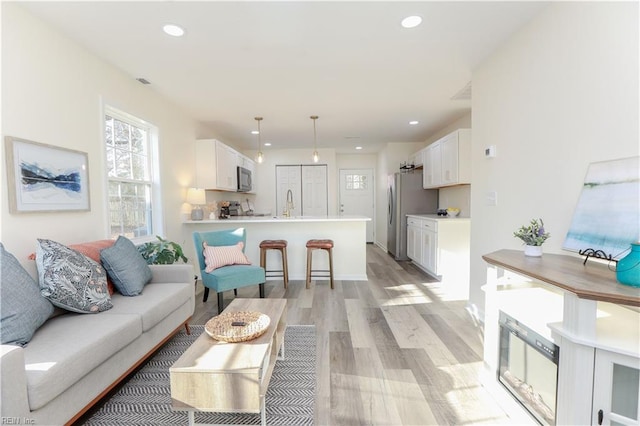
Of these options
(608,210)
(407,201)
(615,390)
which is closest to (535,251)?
(608,210)

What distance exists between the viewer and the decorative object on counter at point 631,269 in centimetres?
106

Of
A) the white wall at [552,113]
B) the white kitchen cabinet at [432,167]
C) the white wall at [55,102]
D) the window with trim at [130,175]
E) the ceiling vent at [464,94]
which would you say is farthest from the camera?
the white kitchen cabinet at [432,167]

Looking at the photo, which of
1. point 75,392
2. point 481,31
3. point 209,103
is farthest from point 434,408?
point 209,103

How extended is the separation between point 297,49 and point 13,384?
270 cm

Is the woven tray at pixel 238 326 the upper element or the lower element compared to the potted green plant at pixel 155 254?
lower

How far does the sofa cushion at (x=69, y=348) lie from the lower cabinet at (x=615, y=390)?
2.25 meters

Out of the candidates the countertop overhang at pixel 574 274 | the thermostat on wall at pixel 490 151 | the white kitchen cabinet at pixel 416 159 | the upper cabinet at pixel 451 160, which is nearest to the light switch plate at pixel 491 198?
the thermostat on wall at pixel 490 151

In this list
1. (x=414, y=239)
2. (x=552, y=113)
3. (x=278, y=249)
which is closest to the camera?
(x=552, y=113)

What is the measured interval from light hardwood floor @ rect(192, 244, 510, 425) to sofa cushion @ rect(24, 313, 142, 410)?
1.21 meters

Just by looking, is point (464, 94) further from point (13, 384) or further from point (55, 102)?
point (13, 384)

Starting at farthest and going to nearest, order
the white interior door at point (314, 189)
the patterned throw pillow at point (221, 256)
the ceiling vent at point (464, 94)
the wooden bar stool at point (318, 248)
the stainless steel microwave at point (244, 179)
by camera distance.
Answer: the white interior door at point (314, 189) → the stainless steel microwave at point (244, 179) → the wooden bar stool at point (318, 248) → the ceiling vent at point (464, 94) → the patterned throw pillow at point (221, 256)

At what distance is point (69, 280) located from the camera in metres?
1.72

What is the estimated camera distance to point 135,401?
168 cm

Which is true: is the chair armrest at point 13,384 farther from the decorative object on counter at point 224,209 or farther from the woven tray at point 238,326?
the decorative object on counter at point 224,209
